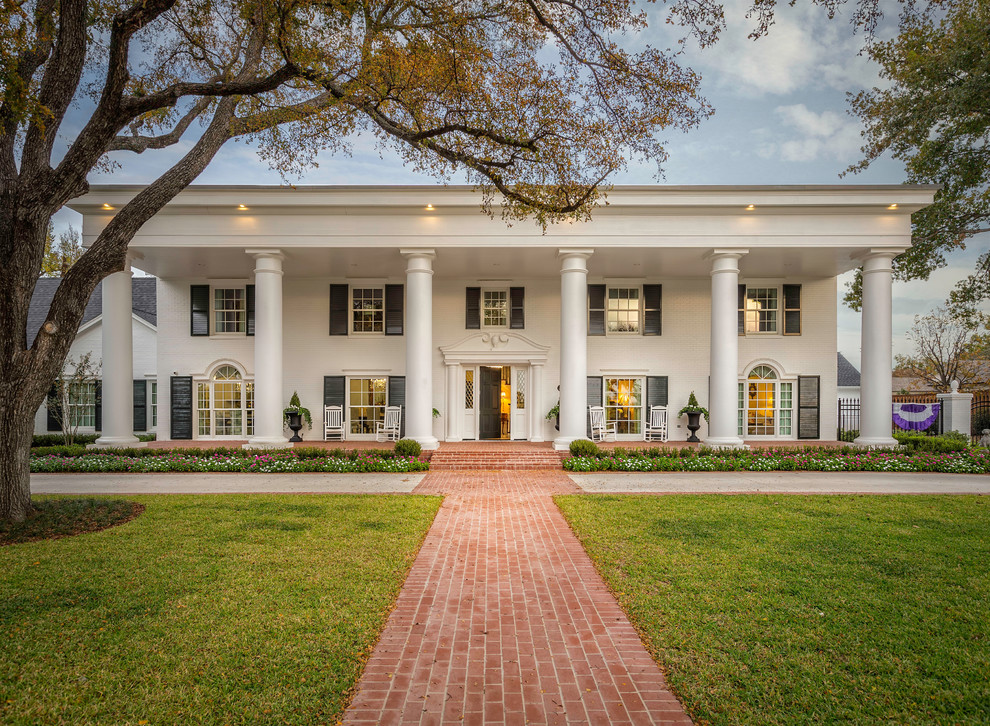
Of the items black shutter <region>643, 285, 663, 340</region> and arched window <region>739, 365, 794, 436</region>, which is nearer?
black shutter <region>643, 285, 663, 340</region>

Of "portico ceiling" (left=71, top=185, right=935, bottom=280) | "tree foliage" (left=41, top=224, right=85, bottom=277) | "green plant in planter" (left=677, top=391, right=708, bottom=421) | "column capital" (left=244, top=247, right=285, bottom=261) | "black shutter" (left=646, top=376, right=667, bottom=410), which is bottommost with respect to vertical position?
"green plant in planter" (left=677, top=391, right=708, bottom=421)

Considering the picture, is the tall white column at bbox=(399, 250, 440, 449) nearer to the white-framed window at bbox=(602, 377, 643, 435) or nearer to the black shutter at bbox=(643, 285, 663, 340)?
the white-framed window at bbox=(602, 377, 643, 435)

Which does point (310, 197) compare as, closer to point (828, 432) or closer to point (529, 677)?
point (529, 677)

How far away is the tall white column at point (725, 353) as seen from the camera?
552 inches

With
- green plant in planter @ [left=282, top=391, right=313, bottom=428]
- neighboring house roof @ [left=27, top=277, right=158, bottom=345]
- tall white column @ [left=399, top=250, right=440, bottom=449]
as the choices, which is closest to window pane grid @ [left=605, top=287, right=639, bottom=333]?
tall white column @ [left=399, top=250, right=440, bottom=449]

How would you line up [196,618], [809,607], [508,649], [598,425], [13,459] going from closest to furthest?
[508,649] → [196,618] → [809,607] → [13,459] → [598,425]

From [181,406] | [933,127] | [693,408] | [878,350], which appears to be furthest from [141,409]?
[933,127]

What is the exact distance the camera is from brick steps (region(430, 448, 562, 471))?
1283 cm

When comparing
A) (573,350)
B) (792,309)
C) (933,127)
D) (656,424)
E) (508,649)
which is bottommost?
(508,649)

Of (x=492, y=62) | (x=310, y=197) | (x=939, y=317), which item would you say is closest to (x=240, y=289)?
(x=310, y=197)

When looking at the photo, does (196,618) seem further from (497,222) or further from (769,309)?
(769,309)

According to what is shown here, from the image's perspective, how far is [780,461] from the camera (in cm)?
1285

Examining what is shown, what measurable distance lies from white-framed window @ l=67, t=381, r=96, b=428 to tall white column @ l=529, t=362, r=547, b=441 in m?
15.2

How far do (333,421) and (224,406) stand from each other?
3.78m
